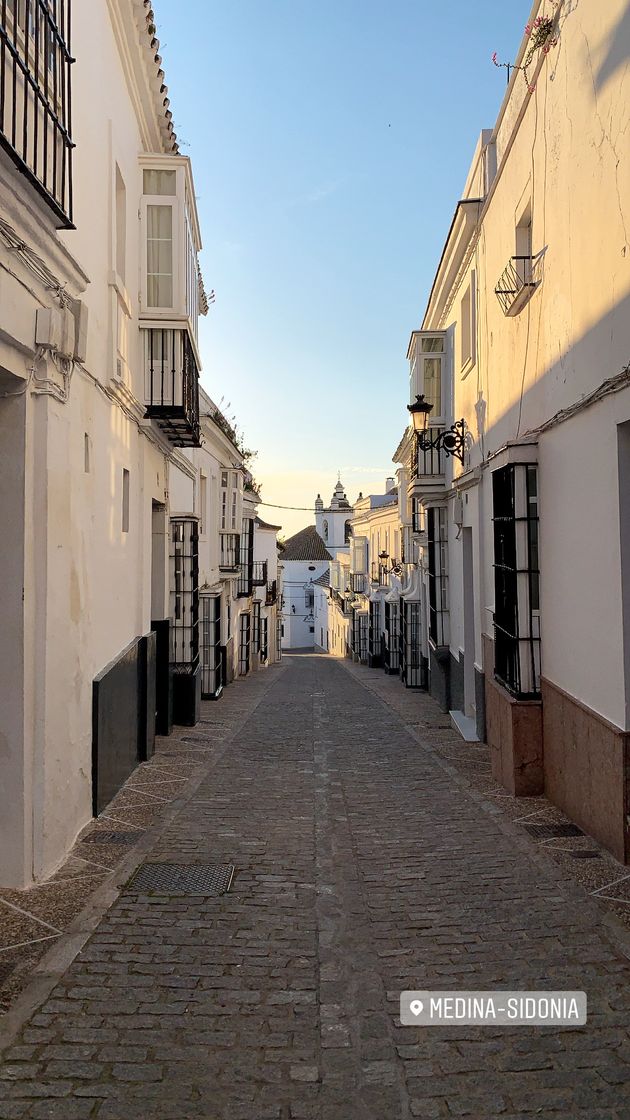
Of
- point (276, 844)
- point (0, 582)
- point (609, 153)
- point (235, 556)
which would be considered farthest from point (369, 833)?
point (235, 556)

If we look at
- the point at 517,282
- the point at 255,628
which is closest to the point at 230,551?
the point at 255,628

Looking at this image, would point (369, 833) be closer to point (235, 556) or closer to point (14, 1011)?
point (14, 1011)

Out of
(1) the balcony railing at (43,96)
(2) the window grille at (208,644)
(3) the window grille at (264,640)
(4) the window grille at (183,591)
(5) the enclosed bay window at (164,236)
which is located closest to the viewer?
(1) the balcony railing at (43,96)

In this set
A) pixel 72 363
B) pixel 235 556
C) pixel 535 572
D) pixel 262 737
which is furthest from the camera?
pixel 235 556

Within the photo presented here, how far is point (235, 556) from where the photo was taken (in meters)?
23.8

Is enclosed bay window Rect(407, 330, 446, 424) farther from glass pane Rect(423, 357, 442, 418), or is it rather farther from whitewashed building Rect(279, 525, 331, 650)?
whitewashed building Rect(279, 525, 331, 650)

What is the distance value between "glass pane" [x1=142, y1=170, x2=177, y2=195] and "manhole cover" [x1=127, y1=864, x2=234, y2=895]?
762 cm

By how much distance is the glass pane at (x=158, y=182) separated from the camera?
1012 centimetres

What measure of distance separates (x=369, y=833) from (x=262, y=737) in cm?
542

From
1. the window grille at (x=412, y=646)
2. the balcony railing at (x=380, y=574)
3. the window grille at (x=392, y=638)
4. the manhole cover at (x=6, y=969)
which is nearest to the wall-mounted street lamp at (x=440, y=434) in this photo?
the window grille at (x=412, y=646)

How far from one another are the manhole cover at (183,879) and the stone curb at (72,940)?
4.4 inches

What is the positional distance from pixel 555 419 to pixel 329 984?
189 inches

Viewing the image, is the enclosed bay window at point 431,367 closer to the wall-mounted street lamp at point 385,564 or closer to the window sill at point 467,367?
the window sill at point 467,367

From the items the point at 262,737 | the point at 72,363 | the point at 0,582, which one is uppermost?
the point at 72,363
